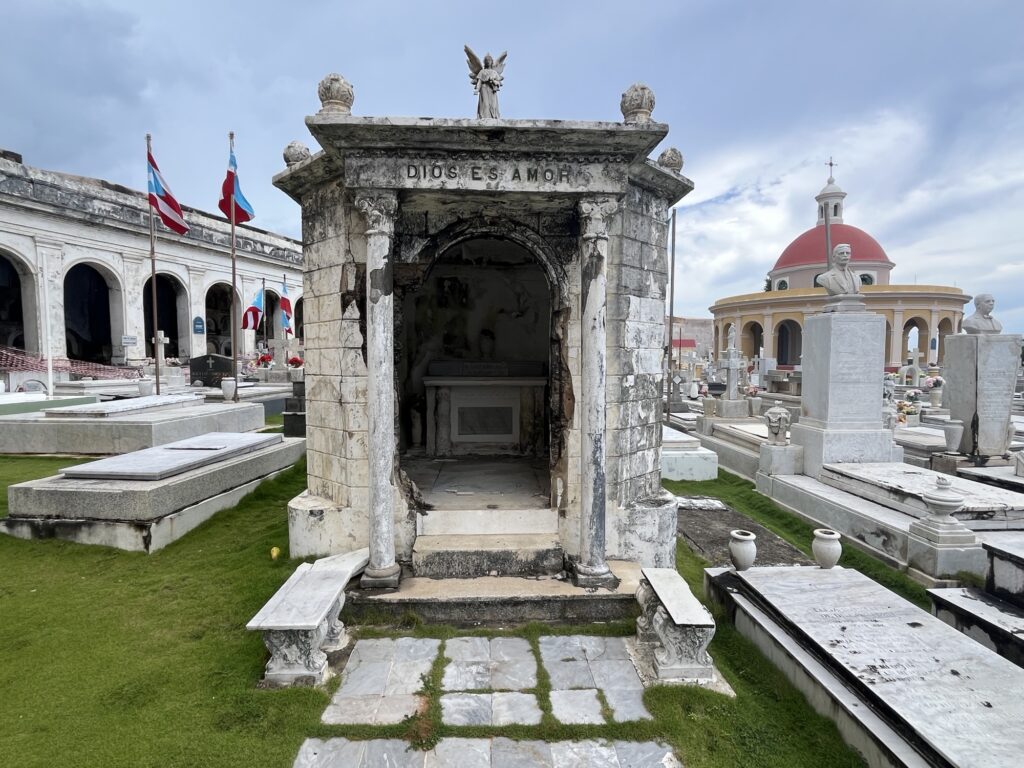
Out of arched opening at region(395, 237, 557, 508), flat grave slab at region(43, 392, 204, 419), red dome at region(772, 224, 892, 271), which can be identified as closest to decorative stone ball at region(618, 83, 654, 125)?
arched opening at region(395, 237, 557, 508)

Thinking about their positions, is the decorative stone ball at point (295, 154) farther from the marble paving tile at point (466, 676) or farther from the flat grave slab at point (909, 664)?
the flat grave slab at point (909, 664)

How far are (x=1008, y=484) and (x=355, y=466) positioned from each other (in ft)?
32.5

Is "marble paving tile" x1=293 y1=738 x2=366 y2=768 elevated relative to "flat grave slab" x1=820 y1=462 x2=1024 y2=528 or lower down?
lower down

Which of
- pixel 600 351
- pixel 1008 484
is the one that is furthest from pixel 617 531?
pixel 1008 484

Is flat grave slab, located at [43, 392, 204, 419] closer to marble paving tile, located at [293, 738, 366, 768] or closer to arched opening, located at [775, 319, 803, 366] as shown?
marble paving tile, located at [293, 738, 366, 768]

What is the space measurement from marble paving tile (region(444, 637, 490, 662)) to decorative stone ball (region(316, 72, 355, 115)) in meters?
4.88

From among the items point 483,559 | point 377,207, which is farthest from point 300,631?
point 377,207

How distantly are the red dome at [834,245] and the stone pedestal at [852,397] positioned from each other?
3455cm

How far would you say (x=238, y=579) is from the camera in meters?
5.68

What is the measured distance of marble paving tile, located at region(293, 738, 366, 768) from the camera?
3234 millimetres

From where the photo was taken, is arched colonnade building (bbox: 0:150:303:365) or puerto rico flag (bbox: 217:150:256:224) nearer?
puerto rico flag (bbox: 217:150:256:224)

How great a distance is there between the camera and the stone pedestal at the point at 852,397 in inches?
357

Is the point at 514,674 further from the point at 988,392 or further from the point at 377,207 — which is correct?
the point at 988,392

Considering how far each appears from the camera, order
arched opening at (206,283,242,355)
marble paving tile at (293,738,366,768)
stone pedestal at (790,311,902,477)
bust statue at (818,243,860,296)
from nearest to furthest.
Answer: marble paving tile at (293,738,366,768) → stone pedestal at (790,311,902,477) → bust statue at (818,243,860,296) → arched opening at (206,283,242,355)
